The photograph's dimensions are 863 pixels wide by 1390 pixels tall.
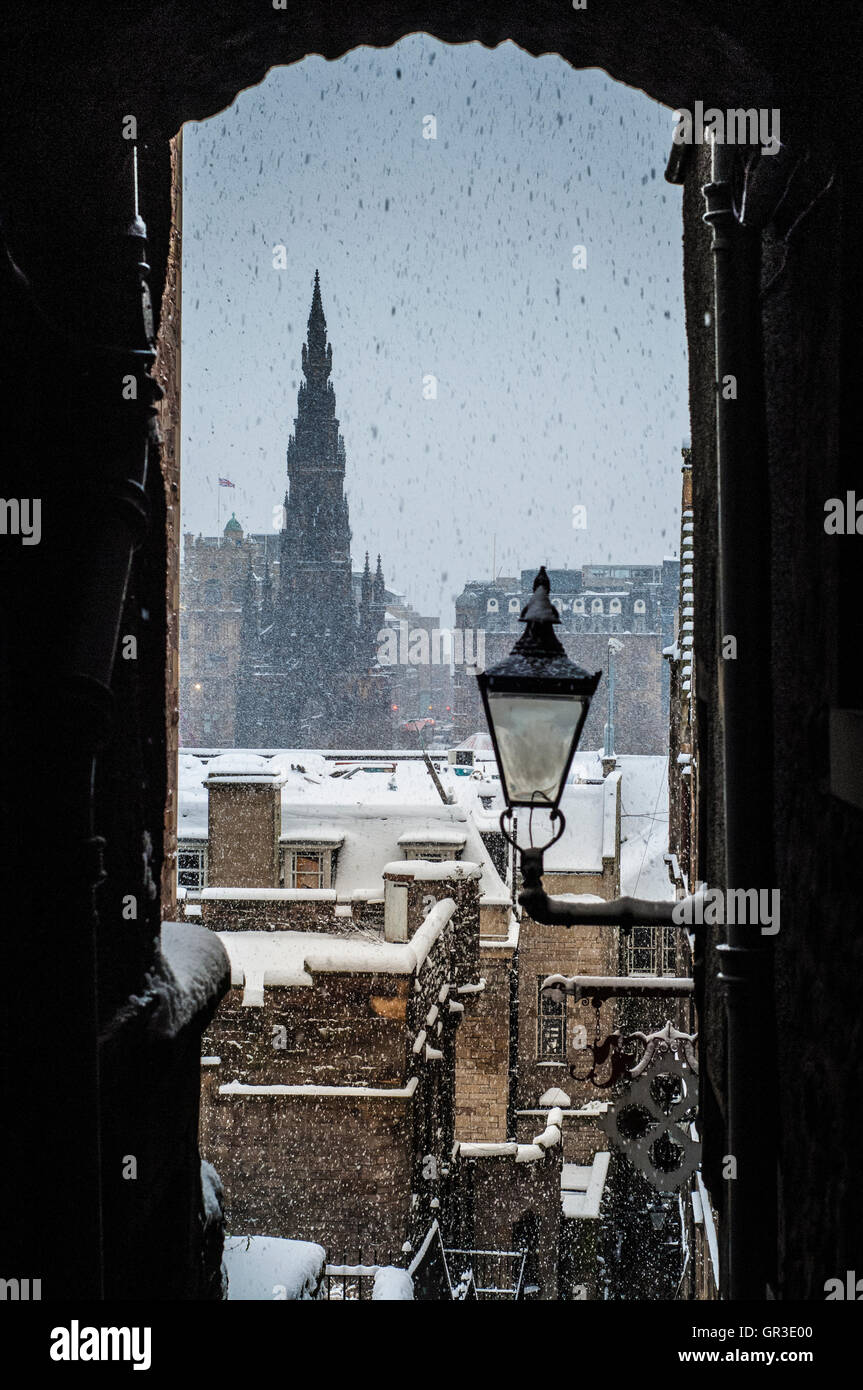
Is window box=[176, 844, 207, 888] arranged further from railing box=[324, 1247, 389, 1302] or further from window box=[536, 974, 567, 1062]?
railing box=[324, 1247, 389, 1302]

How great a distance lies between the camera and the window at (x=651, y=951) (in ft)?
78.5

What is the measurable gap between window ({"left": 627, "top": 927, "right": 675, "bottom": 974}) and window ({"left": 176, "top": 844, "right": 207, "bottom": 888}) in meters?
9.26

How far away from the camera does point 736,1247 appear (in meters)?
3.37

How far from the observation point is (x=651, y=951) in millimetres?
24094

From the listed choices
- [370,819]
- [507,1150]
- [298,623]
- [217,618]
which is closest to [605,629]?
[298,623]

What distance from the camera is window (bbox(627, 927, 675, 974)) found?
78.5 ft

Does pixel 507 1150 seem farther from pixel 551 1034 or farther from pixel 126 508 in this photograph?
pixel 126 508

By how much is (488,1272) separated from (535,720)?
13.5 metres

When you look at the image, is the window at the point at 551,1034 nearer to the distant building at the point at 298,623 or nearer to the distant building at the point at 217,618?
the distant building at the point at 298,623

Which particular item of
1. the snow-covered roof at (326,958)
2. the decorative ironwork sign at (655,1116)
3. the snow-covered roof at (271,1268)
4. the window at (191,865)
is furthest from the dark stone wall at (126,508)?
the window at (191,865)

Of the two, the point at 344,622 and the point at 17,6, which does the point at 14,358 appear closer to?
the point at 17,6

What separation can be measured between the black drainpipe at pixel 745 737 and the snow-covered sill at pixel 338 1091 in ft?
26.1

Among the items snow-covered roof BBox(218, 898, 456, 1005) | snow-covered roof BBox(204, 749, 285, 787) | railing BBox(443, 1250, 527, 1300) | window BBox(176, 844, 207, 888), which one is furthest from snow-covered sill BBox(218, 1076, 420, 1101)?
window BBox(176, 844, 207, 888)
